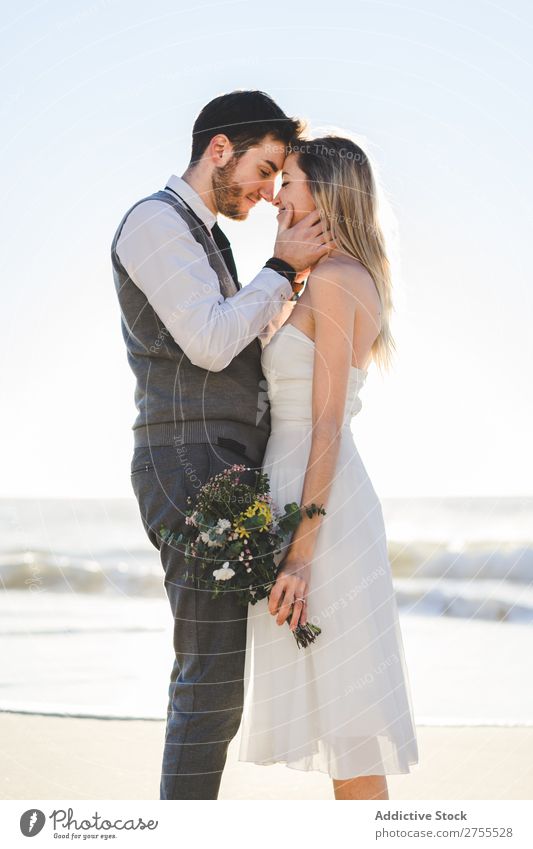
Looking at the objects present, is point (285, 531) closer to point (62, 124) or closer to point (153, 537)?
point (153, 537)

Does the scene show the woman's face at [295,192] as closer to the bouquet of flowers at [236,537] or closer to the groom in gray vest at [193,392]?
the groom in gray vest at [193,392]

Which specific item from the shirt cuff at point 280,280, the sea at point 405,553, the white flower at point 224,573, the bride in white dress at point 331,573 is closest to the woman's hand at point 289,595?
the bride in white dress at point 331,573

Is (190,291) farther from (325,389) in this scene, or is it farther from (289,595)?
(289,595)

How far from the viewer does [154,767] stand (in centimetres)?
667

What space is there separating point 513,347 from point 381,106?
9.79 ft

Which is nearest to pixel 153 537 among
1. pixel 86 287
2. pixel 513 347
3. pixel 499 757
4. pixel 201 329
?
pixel 201 329

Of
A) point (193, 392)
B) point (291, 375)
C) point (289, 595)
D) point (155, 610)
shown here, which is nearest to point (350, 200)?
point (291, 375)

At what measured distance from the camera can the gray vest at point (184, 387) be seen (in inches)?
163

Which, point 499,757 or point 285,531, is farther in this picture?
point 499,757

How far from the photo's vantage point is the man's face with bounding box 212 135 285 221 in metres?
4.72

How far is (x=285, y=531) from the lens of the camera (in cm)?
405

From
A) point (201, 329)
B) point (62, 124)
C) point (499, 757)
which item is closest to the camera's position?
point (201, 329)

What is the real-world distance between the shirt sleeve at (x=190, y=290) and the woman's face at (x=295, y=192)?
421 mm

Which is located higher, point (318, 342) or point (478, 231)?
point (478, 231)
